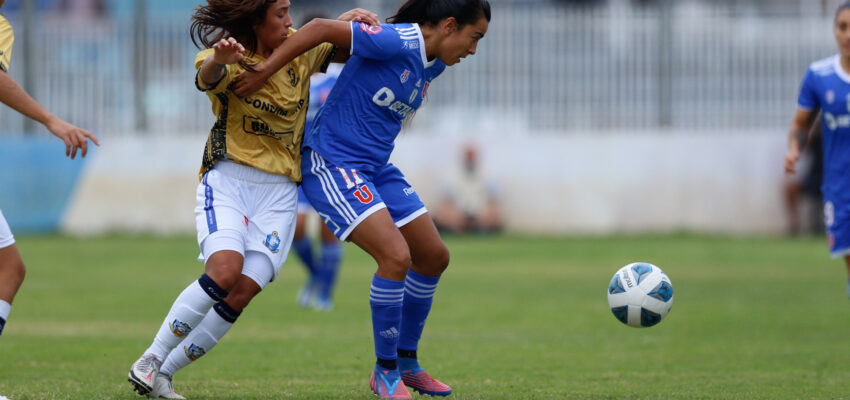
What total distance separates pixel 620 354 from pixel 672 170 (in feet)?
44.0

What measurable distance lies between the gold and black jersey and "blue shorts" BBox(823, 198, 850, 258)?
12.4 ft

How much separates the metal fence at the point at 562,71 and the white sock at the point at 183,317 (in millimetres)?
15702

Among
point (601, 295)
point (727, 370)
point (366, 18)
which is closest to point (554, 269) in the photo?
point (601, 295)

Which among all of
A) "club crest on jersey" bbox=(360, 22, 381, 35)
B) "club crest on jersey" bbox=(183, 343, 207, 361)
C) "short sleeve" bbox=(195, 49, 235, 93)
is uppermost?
"club crest on jersey" bbox=(360, 22, 381, 35)

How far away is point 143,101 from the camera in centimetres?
2100

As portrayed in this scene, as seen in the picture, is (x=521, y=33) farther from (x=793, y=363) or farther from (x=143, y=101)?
(x=793, y=363)

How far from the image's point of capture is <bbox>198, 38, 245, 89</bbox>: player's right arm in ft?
16.1

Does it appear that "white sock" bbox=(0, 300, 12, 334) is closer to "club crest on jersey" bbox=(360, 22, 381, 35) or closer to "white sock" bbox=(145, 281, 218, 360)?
"white sock" bbox=(145, 281, 218, 360)

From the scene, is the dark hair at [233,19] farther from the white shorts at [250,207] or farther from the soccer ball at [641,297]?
the soccer ball at [641,297]

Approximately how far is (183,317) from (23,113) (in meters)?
1.19

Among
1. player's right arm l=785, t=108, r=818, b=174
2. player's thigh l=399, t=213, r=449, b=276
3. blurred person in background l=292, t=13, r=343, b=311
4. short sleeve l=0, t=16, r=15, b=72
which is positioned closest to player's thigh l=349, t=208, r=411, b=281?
player's thigh l=399, t=213, r=449, b=276

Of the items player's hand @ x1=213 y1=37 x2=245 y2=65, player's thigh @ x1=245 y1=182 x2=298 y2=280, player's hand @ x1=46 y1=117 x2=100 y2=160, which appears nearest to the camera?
player's hand @ x1=46 y1=117 x2=100 y2=160

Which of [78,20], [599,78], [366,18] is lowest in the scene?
[599,78]

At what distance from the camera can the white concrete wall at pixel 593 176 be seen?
20281 mm
